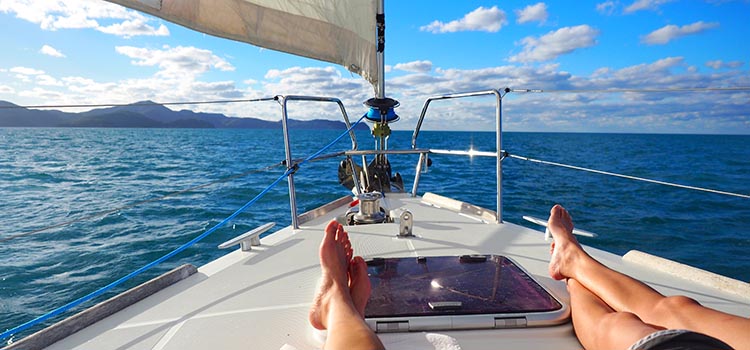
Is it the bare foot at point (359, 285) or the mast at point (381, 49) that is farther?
the mast at point (381, 49)

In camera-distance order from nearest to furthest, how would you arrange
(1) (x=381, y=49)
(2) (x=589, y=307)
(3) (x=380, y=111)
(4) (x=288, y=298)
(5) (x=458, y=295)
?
(2) (x=589, y=307) → (5) (x=458, y=295) → (4) (x=288, y=298) → (3) (x=380, y=111) → (1) (x=381, y=49)

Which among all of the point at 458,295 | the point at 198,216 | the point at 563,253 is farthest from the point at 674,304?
the point at 198,216

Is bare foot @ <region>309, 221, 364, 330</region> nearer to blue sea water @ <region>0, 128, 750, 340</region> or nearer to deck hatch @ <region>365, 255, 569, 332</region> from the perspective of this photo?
deck hatch @ <region>365, 255, 569, 332</region>

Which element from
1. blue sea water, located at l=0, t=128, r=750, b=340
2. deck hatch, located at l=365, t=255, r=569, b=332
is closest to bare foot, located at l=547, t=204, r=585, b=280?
deck hatch, located at l=365, t=255, r=569, b=332

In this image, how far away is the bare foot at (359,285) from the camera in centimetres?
119

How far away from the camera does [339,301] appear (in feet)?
3.73

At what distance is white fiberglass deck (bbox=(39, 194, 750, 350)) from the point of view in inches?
43.0

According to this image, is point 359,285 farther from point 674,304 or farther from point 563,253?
point 674,304

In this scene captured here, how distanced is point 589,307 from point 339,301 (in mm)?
730

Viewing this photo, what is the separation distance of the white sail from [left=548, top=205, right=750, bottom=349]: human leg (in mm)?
1850

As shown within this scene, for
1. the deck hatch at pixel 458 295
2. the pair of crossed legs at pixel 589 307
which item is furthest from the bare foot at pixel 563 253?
the deck hatch at pixel 458 295

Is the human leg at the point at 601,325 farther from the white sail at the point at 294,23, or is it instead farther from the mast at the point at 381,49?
the mast at the point at 381,49


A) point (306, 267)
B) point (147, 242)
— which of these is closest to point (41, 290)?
point (147, 242)

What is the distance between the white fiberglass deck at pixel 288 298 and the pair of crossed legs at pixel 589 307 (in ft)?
0.25
